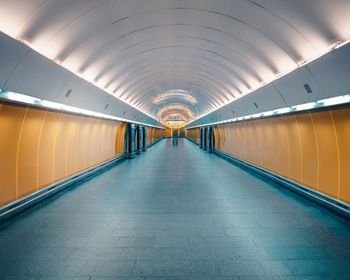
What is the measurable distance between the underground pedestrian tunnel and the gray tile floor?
32 millimetres

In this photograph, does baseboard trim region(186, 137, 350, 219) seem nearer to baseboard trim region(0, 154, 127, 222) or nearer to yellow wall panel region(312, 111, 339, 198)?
yellow wall panel region(312, 111, 339, 198)

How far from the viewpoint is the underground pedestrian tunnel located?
4062 mm

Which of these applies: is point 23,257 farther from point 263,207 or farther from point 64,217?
point 263,207

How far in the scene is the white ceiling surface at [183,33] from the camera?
188 inches

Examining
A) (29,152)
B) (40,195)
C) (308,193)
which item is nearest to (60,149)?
(29,152)

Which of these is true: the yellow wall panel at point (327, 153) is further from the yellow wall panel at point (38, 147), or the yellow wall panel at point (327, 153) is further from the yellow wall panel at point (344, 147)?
the yellow wall panel at point (38, 147)

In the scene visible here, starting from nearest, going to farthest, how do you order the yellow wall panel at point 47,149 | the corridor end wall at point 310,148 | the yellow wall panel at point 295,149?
the corridor end wall at point 310,148 < the yellow wall panel at point 47,149 < the yellow wall panel at point 295,149

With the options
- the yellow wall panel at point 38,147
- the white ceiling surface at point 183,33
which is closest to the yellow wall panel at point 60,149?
the yellow wall panel at point 38,147

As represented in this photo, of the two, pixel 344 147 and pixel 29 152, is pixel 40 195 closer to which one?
pixel 29 152

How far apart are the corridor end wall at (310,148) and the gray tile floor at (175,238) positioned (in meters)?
0.90

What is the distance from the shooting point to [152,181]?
10266 millimetres

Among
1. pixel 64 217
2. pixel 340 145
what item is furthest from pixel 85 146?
pixel 340 145

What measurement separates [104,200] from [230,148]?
1341 centimetres

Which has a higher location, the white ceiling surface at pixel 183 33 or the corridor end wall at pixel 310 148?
the white ceiling surface at pixel 183 33
